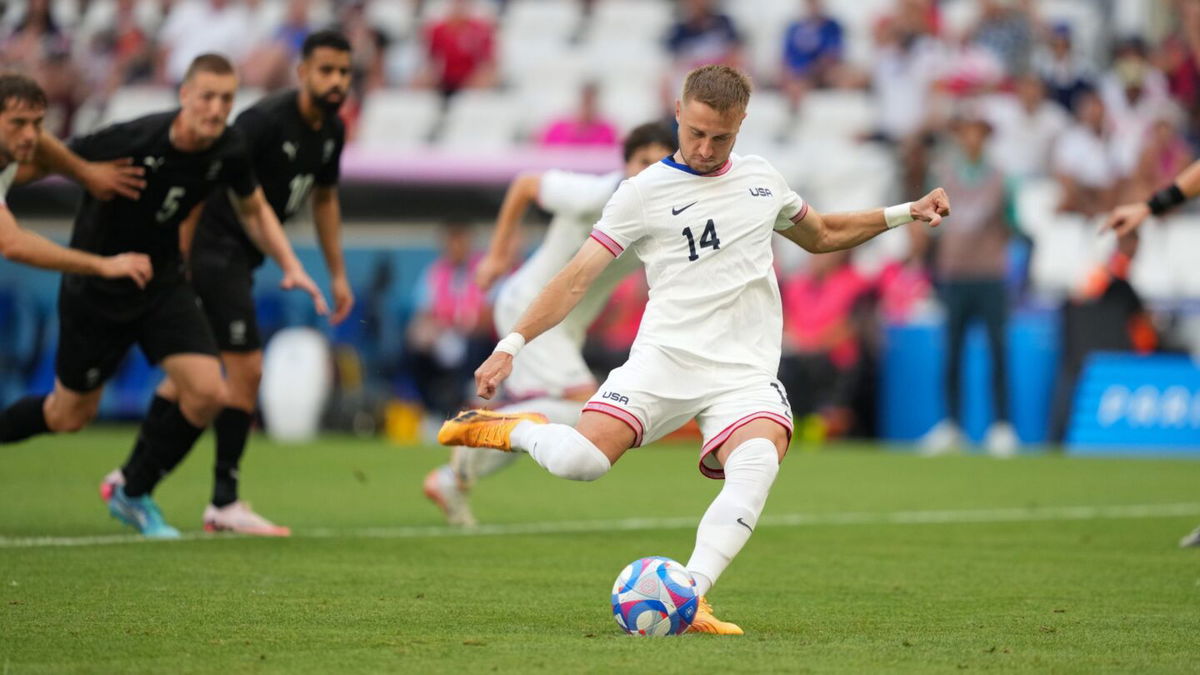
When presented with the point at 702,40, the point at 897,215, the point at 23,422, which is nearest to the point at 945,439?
the point at 702,40

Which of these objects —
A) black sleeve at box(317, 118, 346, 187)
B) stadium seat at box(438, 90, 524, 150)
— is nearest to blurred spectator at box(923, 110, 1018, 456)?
stadium seat at box(438, 90, 524, 150)

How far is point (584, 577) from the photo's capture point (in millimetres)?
7328

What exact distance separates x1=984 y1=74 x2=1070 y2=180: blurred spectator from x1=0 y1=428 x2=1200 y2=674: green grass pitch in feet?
24.4

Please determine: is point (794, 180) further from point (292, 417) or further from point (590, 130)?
point (292, 417)

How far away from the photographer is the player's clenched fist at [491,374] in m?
5.65

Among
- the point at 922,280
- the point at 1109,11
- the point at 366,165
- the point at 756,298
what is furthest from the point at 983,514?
the point at 1109,11

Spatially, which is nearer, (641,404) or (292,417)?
(641,404)

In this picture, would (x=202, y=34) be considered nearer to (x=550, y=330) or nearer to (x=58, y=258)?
(x=550, y=330)

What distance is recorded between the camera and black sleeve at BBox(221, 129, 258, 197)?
848 centimetres

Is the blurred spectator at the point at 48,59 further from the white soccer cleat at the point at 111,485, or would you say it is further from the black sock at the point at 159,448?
the black sock at the point at 159,448

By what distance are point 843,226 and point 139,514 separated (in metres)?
3.94

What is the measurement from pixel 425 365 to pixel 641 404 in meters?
11.7

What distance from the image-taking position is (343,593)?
6609 millimetres

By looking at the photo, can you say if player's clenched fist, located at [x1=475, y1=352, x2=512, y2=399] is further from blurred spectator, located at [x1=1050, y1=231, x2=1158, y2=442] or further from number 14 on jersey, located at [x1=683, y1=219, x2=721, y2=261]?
blurred spectator, located at [x1=1050, y1=231, x2=1158, y2=442]
